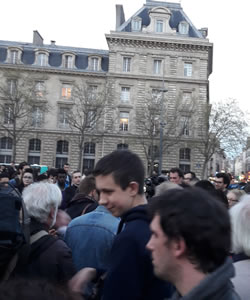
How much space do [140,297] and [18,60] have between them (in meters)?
47.7

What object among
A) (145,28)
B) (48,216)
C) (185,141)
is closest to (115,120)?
(185,141)

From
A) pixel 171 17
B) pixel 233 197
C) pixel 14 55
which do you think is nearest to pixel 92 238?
pixel 233 197

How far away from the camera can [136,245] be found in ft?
7.14

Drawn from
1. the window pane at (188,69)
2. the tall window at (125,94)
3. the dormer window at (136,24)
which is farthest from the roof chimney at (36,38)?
the window pane at (188,69)

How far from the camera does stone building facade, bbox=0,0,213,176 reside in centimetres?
4366

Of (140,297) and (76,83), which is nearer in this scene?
(140,297)

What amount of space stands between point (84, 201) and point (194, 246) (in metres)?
3.55

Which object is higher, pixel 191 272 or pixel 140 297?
pixel 191 272

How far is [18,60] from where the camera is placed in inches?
1828

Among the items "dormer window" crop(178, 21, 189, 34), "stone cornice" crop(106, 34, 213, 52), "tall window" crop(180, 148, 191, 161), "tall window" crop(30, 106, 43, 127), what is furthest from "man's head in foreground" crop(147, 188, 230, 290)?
"dormer window" crop(178, 21, 189, 34)

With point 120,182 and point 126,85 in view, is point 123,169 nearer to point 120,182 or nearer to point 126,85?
point 120,182

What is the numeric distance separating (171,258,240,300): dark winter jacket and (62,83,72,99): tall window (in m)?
45.1

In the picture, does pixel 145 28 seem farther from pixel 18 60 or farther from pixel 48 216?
pixel 48 216

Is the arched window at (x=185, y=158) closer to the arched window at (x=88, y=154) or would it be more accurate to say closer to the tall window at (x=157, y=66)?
the tall window at (x=157, y=66)
